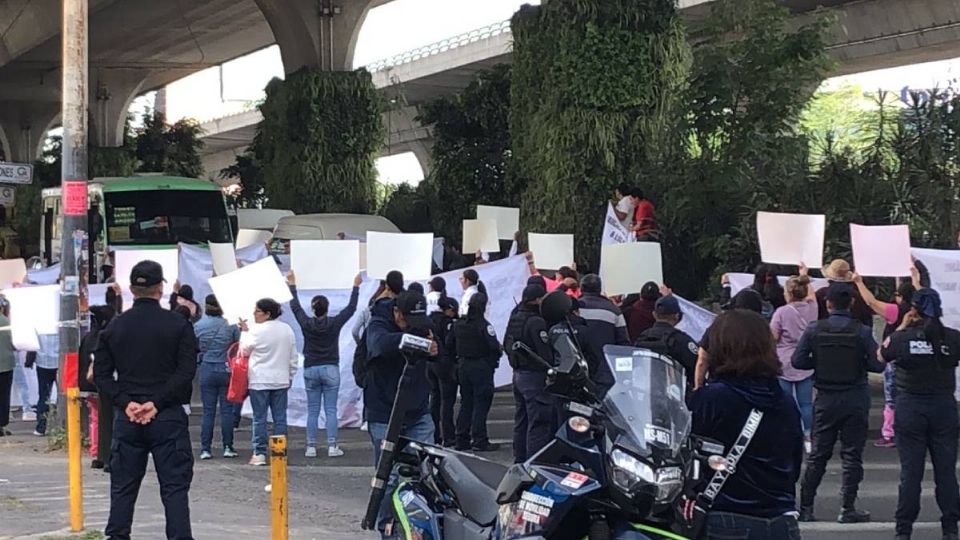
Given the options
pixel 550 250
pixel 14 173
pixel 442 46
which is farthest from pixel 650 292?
pixel 442 46

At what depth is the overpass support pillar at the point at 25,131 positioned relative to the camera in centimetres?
7162

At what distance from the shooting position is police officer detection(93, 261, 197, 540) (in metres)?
8.28

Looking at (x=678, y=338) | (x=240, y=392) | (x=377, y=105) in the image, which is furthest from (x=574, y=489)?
(x=377, y=105)

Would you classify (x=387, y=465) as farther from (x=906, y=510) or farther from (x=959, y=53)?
(x=959, y=53)

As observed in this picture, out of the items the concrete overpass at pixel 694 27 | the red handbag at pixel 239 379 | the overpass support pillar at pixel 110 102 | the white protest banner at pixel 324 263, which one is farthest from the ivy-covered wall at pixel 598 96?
the overpass support pillar at pixel 110 102

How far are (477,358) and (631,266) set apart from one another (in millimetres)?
1802

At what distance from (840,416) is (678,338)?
4.41ft

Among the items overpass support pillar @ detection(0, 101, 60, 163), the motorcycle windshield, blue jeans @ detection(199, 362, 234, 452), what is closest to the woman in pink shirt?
blue jeans @ detection(199, 362, 234, 452)

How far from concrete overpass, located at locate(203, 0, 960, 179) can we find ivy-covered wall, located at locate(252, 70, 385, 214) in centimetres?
188

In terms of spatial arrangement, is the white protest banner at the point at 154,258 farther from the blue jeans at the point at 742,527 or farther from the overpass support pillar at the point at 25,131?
the overpass support pillar at the point at 25,131

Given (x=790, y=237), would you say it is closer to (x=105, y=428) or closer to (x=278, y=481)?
(x=105, y=428)

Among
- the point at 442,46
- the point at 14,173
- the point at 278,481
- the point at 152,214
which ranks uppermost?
the point at 442,46

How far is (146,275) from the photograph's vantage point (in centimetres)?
828

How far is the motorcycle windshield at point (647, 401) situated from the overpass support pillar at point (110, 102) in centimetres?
5766
